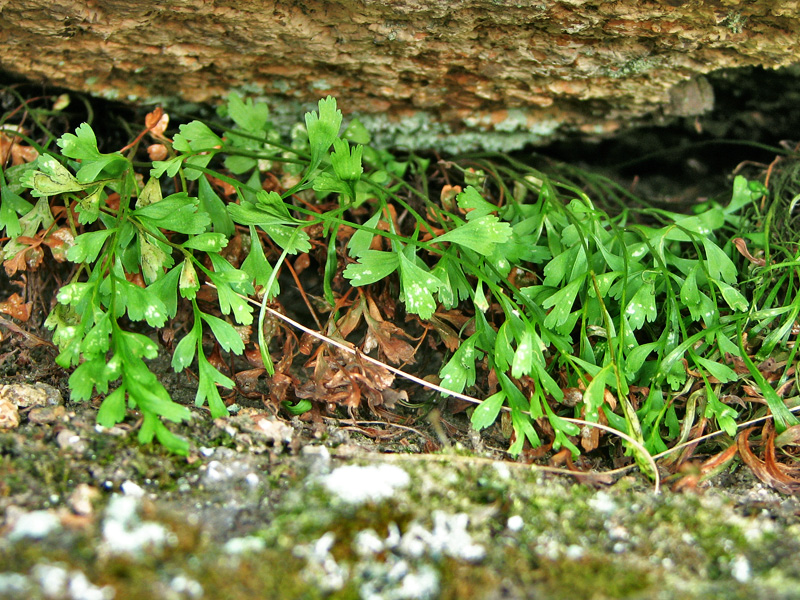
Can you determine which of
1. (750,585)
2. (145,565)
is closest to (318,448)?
(145,565)

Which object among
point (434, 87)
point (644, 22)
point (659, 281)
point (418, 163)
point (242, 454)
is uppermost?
point (644, 22)

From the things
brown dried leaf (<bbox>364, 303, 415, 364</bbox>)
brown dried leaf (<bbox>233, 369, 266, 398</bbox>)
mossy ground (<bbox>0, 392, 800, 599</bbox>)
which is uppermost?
brown dried leaf (<bbox>364, 303, 415, 364</bbox>)

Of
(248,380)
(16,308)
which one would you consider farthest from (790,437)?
(16,308)

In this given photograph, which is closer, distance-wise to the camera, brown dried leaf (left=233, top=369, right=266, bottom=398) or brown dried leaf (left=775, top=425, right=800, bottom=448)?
brown dried leaf (left=775, top=425, right=800, bottom=448)

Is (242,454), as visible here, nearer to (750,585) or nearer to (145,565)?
(145,565)

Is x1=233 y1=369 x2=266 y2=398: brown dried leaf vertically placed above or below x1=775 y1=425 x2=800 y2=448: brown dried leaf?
below

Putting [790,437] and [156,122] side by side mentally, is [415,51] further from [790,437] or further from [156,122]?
[790,437]

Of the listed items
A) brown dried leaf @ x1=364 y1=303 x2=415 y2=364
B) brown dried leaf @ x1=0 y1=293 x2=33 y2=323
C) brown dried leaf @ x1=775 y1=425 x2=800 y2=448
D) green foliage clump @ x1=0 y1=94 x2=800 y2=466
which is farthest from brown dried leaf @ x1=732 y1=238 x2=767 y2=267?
brown dried leaf @ x1=0 y1=293 x2=33 y2=323

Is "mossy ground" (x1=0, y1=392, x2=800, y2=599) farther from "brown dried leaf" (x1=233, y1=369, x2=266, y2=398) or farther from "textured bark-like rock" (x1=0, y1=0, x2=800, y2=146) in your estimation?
"textured bark-like rock" (x1=0, y1=0, x2=800, y2=146)

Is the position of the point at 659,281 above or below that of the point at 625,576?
above
